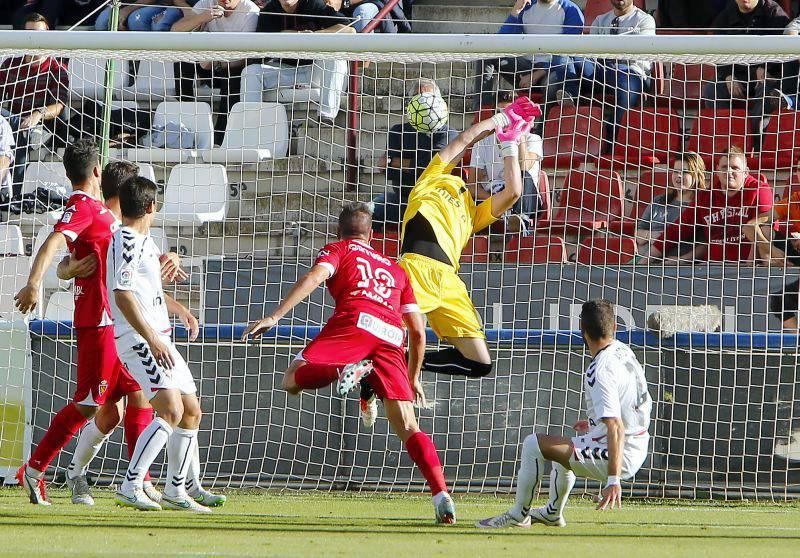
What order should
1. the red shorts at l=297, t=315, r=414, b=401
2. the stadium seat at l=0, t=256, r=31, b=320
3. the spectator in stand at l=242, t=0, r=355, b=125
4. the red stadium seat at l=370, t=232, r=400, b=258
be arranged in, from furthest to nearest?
the spectator in stand at l=242, t=0, r=355, b=125
the red stadium seat at l=370, t=232, r=400, b=258
the stadium seat at l=0, t=256, r=31, b=320
the red shorts at l=297, t=315, r=414, b=401

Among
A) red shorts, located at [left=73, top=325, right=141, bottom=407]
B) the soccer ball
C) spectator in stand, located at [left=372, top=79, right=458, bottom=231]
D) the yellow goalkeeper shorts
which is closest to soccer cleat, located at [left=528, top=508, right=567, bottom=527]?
the yellow goalkeeper shorts

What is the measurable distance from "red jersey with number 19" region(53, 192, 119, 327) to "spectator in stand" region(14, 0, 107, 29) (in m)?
7.55

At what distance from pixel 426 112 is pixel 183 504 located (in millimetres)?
4439

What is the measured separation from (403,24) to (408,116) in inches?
129

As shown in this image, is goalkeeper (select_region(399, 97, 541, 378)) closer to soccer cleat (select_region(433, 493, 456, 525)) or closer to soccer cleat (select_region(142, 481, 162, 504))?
Answer: soccer cleat (select_region(433, 493, 456, 525))

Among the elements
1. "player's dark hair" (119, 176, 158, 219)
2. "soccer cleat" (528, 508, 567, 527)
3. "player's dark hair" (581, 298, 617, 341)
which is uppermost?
"player's dark hair" (119, 176, 158, 219)

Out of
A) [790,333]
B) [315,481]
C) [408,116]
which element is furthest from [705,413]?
[408,116]

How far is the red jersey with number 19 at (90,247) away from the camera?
6781 mm

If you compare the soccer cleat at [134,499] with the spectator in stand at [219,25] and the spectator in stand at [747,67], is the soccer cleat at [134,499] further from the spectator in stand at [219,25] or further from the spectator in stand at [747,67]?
the spectator in stand at [219,25]

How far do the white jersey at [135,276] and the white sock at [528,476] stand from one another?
2.00 m

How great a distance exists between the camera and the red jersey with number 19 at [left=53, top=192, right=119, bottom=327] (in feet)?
22.2

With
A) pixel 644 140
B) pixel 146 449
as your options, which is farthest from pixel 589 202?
pixel 146 449

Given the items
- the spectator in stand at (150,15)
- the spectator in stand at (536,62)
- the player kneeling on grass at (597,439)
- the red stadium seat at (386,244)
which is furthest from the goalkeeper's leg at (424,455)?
the spectator in stand at (150,15)

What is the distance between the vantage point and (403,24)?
42.3ft
